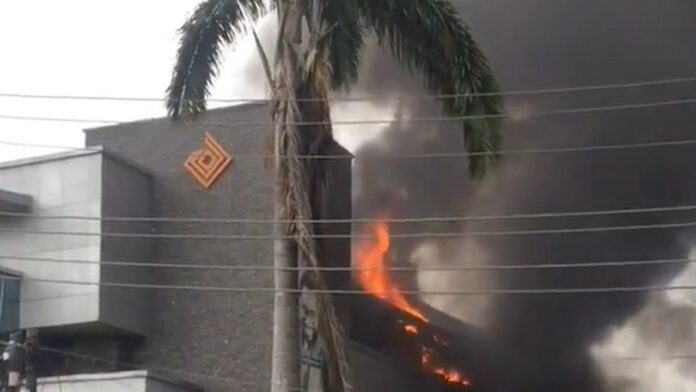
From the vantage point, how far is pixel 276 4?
19.0 m

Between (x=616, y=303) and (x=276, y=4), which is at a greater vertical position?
(x=276, y=4)

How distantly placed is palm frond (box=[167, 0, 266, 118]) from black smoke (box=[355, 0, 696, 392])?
12.7 m

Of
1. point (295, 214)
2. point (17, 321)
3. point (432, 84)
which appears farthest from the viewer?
point (17, 321)

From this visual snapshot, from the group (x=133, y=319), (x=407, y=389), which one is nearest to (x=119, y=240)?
(x=133, y=319)

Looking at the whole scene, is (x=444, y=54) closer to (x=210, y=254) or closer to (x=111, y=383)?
(x=111, y=383)

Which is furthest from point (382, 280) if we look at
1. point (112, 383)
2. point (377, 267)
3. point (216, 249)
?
point (112, 383)

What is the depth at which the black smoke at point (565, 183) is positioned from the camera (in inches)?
1292

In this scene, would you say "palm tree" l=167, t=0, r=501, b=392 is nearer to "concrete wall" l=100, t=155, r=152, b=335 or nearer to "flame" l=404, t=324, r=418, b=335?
"concrete wall" l=100, t=155, r=152, b=335

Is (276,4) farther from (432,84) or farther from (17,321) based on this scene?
(17,321)

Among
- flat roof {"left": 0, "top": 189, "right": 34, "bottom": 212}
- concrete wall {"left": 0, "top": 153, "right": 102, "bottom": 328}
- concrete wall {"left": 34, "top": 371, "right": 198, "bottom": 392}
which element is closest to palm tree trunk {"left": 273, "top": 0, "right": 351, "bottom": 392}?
concrete wall {"left": 34, "top": 371, "right": 198, "bottom": 392}

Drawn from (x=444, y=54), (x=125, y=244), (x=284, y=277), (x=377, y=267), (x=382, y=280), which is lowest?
(x=284, y=277)

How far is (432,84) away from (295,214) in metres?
2.87

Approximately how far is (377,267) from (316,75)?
14.2 meters

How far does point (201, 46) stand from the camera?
758 inches
